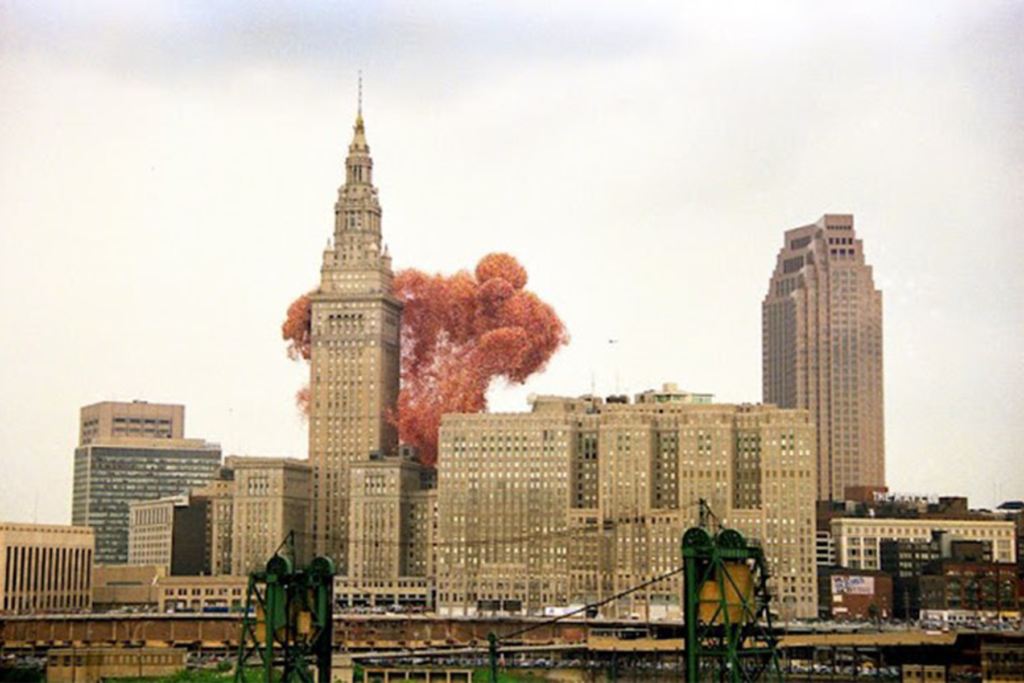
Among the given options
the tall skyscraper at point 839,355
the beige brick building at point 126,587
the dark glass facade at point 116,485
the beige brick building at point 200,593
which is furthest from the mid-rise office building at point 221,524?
the tall skyscraper at point 839,355

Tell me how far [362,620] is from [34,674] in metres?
37.9

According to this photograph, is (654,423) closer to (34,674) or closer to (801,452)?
(801,452)

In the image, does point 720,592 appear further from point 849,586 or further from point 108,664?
point 849,586

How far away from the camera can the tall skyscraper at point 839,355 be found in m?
185

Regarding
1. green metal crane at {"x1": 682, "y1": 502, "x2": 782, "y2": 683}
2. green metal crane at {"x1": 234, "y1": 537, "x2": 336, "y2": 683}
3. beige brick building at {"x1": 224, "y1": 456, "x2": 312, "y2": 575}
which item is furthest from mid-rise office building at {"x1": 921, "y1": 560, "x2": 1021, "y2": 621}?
green metal crane at {"x1": 682, "y1": 502, "x2": 782, "y2": 683}

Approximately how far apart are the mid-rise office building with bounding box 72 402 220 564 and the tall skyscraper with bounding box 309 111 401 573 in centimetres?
3979

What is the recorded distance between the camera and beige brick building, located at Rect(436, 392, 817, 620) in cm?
14438

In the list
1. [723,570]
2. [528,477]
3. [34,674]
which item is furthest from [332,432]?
[723,570]

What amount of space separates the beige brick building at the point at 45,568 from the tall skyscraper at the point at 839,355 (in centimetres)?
6521

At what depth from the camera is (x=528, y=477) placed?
149m

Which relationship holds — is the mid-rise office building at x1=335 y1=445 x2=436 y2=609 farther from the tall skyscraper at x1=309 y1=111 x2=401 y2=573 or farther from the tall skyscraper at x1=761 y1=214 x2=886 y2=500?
the tall skyscraper at x1=761 y1=214 x2=886 y2=500

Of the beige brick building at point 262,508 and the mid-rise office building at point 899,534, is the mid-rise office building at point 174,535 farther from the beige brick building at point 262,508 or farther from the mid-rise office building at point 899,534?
the mid-rise office building at point 899,534

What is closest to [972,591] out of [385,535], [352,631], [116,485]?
[385,535]

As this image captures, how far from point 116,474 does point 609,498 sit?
219 feet
